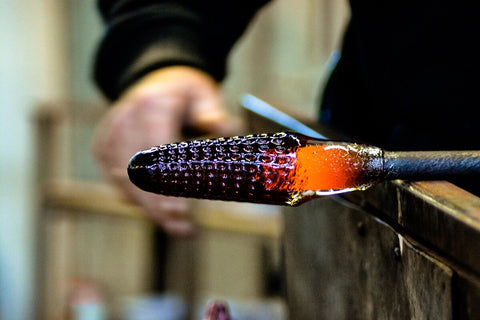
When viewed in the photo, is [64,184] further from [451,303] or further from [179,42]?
[451,303]

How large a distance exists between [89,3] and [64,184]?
2.91 feet

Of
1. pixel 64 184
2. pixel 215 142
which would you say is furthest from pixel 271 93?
pixel 215 142

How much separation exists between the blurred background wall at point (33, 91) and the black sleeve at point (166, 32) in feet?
6.68

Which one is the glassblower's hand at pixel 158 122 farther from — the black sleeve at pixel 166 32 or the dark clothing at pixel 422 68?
the dark clothing at pixel 422 68

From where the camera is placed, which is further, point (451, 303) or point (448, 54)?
point (448, 54)

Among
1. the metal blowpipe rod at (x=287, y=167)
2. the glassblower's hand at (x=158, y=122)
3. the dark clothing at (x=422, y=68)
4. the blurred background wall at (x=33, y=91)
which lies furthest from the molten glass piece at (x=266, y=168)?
the blurred background wall at (x=33, y=91)

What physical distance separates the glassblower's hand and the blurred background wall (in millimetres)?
2019

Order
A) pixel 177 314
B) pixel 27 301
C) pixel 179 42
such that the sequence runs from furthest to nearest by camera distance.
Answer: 1. pixel 27 301
2. pixel 177 314
3. pixel 179 42

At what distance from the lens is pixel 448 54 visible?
610 millimetres

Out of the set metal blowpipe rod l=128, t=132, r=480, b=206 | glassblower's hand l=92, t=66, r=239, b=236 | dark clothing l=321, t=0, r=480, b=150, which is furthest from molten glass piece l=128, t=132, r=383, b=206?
glassblower's hand l=92, t=66, r=239, b=236

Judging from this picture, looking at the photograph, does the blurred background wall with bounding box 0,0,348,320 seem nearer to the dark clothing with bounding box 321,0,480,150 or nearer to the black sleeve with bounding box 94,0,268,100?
the black sleeve with bounding box 94,0,268,100

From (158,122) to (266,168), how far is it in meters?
0.50

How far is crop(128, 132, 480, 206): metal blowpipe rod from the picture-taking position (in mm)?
407

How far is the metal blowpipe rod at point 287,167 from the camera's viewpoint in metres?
0.41
